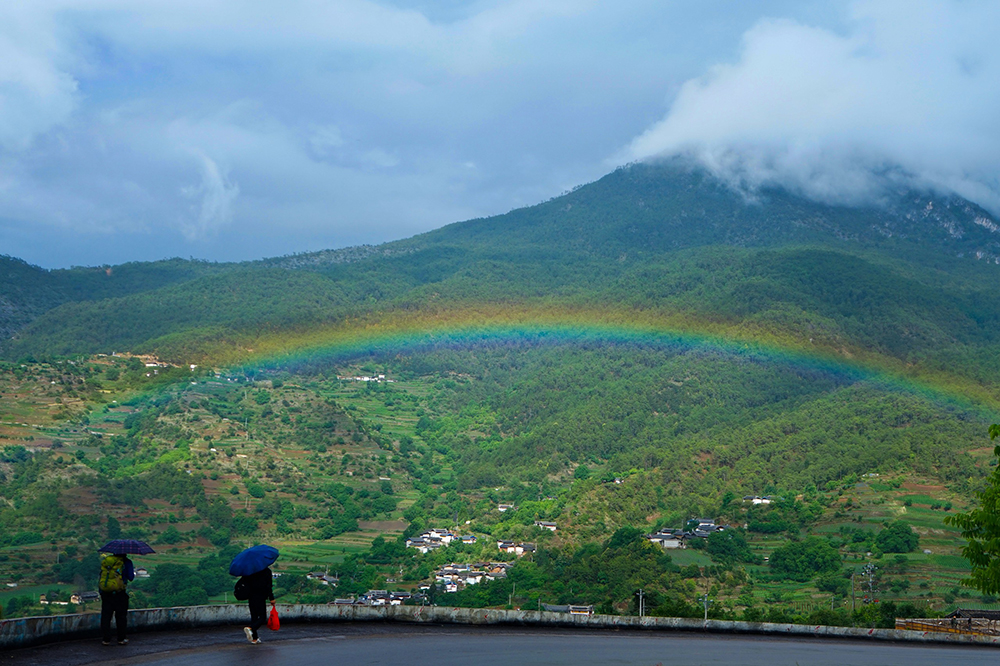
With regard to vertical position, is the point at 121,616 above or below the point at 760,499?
above

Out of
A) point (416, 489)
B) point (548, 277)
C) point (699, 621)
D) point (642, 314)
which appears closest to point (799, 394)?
point (642, 314)

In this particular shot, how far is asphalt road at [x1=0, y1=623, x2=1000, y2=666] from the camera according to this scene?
12.3 meters

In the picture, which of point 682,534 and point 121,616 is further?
point 682,534

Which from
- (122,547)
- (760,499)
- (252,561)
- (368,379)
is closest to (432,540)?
(760,499)

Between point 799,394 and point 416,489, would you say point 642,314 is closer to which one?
point 799,394

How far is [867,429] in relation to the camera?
371ft

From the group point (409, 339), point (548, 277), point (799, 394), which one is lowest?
point (799, 394)

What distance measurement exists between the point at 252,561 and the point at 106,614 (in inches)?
75.7

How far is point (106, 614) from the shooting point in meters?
13.2

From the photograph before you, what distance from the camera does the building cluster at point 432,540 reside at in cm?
10068

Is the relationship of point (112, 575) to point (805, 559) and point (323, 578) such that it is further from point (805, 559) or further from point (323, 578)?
point (805, 559)

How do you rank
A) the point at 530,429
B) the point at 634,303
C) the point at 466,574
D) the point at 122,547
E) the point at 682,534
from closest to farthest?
the point at 122,547, the point at 466,574, the point at 682,534, the point at 530,429, the point at 634,303

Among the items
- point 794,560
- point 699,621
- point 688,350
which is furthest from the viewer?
A: point 688,350

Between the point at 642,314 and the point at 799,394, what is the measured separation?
37.0 meters
